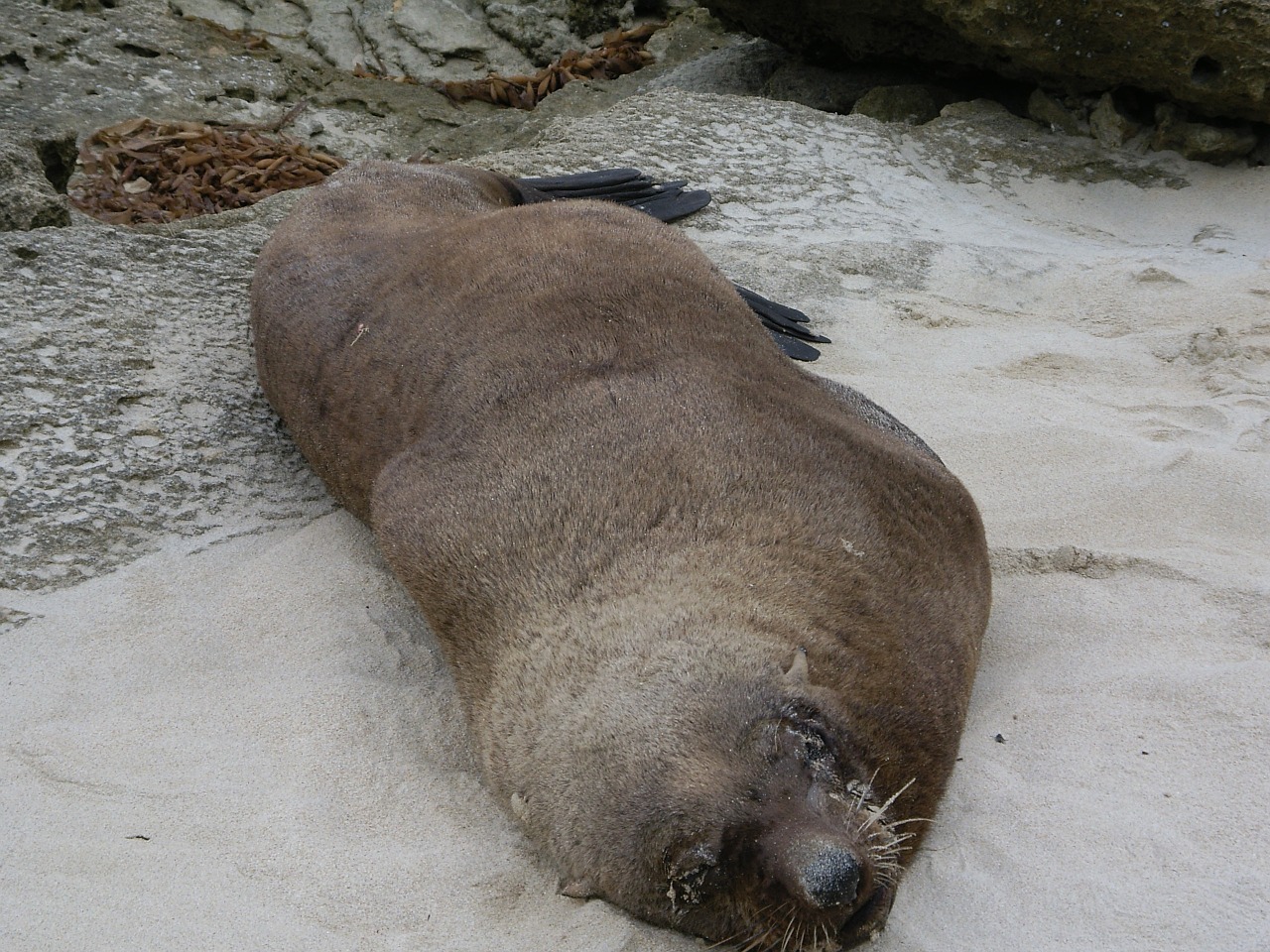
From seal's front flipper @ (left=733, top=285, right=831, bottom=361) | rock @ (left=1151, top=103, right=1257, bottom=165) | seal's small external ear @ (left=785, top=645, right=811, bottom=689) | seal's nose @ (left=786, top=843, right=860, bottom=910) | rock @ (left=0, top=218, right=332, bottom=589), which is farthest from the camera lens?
rock @ (left=1151, top=103, right=1257, bottom=165)

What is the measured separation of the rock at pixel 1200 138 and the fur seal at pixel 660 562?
327 cm

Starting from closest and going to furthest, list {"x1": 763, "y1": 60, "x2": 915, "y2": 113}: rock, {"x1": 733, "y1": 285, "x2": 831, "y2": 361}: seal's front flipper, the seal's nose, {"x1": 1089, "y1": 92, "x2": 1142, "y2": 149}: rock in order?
the seal's nose, {"x1": 733, "y1": 285, "x2": 831, "y2": 361}: seal's front flipper, {"x1": 1089, "y1": 92, "x2": 1142, "y2": 149}: rock, {"x1": 763, "y1": 60, "x2": 915, "y2": 113}: rock

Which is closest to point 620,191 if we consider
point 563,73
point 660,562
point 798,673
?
point 660,562

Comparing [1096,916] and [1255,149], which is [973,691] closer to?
[1096,916]

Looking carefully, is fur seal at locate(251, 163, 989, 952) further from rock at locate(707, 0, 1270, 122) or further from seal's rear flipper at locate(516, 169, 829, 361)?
rock at locate(707, 0, 1270, 122)

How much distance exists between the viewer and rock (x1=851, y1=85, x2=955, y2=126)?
22.5ft

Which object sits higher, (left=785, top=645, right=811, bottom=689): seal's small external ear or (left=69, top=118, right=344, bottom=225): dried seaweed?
(left=785, top=645, right=811, bottom=689): seal's small external ear

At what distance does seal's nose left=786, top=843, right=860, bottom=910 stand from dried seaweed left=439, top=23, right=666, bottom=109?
728 centimetres

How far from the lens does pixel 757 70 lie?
26.5ft

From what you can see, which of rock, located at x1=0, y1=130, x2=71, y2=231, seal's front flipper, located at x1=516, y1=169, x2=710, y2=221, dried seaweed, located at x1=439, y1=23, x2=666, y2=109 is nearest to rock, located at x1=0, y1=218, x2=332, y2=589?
rock, located at x1=0, y1=130, x2=71, y2=231

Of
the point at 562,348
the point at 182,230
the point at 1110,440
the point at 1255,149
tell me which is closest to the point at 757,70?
the point at 1255,149

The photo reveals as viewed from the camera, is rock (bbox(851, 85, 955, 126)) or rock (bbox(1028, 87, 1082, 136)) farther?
rock (bbox(851, 85, 955, 126))

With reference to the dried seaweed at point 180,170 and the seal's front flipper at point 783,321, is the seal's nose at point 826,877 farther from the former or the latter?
the dried seaweed at point 180,170

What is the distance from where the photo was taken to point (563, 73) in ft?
28.2
